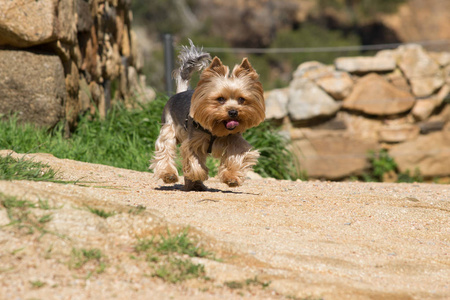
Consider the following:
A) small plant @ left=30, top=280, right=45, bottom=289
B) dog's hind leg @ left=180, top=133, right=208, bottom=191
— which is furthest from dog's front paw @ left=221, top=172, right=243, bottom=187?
small plant @ left=30, top=280, right=45, bottom=289

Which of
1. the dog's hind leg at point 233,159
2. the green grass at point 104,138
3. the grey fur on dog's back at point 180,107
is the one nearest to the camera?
the dog's hind leg at point 233,159

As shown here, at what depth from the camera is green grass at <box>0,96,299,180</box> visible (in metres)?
6.22

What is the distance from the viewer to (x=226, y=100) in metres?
4.75

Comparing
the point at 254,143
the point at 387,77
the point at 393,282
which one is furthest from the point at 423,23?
the point at 393,282

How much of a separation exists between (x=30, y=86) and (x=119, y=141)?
1.26m

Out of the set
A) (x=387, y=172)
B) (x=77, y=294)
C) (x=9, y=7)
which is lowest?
(x=387, y=172)

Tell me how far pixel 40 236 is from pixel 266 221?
1506 mm

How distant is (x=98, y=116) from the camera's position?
7.60 m

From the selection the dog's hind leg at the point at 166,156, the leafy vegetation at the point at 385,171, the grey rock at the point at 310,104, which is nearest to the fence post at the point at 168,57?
the grey rock at the point at 310,104

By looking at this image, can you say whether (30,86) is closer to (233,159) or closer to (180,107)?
(180,107)

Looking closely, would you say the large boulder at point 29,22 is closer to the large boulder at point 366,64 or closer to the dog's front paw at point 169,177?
the dog's front paw at point 169,177

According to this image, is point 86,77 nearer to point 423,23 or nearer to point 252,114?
point 252,114

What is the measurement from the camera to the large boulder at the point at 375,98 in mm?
9578

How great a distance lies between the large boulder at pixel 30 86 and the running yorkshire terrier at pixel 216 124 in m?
1.81
